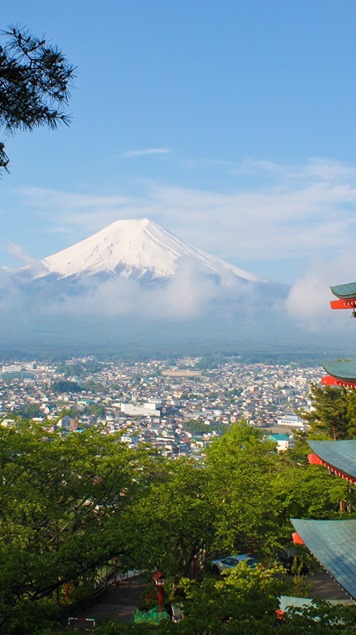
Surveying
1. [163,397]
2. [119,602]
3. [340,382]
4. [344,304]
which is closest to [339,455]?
[340,382]

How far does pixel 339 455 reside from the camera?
457 inches

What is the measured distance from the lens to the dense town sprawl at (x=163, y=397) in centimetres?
4712

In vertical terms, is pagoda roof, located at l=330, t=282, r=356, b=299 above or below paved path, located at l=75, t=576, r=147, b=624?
above

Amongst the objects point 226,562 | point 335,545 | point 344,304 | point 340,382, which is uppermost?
point 344,304

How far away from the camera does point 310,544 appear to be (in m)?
10.7

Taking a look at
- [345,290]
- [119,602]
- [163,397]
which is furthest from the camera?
[163,397]

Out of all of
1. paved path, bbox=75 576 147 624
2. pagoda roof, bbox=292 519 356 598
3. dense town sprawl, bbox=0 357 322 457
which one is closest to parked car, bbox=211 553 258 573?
paved path, bbox=75 576 147 624

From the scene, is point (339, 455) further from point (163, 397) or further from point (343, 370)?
point (163, 397)

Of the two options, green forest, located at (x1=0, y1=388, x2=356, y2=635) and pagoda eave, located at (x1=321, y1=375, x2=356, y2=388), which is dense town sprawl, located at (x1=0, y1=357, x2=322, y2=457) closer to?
green forest, located at (x1=0, y1=388, x2=356, y2=635)

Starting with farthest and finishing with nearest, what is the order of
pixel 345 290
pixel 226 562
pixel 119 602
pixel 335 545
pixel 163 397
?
1. pixel 163 397
2. pixel 226 562
3. pixel 119 602
4. pixel 345 290
5. pixel 335 545

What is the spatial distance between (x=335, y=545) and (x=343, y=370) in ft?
10.1

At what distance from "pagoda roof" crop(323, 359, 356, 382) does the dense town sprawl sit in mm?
6885

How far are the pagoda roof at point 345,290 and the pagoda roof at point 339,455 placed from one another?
2.78 metres

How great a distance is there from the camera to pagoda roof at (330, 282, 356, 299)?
11.1 meters
